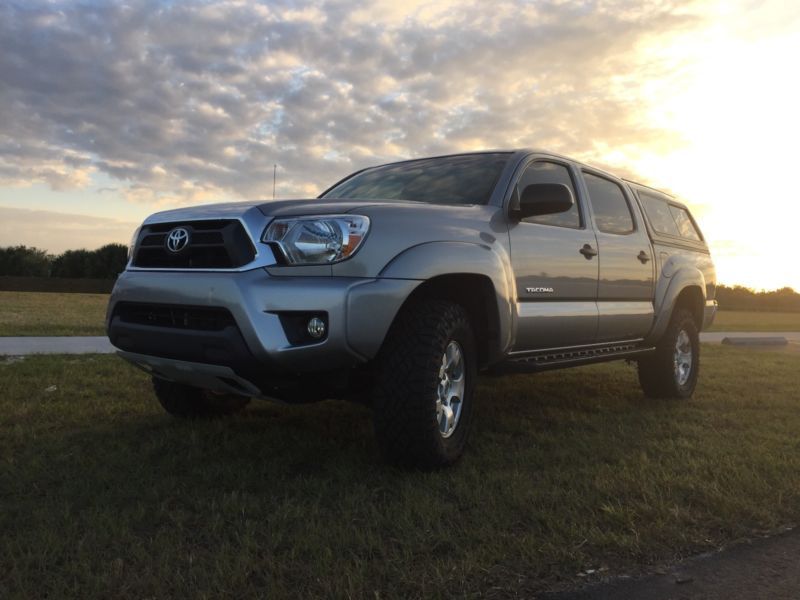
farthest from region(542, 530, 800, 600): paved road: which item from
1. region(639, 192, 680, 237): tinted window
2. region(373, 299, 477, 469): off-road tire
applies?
region(639, 192, 680, 237): tinted window

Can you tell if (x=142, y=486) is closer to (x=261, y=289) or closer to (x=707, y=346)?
(x=261, y=289)

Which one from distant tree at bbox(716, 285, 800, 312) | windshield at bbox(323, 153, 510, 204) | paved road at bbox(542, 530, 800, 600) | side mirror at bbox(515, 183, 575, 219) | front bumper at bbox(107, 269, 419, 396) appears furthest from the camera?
distant tree at bbox(716, 285, 800, 312)

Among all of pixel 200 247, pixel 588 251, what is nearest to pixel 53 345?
pixel 200 247

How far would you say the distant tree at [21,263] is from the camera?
194ft

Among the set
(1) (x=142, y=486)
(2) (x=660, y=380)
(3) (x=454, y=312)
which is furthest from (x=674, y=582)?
(2) (x=660, y=380)

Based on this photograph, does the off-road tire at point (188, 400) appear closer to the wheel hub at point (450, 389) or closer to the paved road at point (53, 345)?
the wheel hub at point (450, 389)

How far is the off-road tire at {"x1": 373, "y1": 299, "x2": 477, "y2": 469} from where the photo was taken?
128 inches

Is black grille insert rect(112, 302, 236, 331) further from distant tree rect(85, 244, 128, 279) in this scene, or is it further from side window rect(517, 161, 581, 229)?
distant tree rect(85, 244, 128, 279)

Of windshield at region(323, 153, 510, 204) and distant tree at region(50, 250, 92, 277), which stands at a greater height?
distant tree at region(50, 250, 92, 277)

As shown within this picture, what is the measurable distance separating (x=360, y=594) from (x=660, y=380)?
15.6 feet

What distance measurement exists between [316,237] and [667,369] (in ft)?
14.0

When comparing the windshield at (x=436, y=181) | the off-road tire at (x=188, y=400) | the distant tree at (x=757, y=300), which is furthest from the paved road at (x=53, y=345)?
the distant tree at (x=757, y=300)

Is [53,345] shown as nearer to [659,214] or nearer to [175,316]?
[175,316]

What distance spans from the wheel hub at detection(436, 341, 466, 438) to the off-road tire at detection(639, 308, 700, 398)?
122 inches
